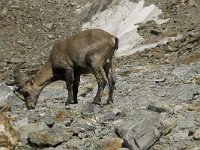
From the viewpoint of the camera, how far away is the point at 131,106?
45.1ft

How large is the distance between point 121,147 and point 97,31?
19.2ft

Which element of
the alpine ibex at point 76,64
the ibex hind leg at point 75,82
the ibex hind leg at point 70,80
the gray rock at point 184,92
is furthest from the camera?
the ibex hind leg at point 75,82

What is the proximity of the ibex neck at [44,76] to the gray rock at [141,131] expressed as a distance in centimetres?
644

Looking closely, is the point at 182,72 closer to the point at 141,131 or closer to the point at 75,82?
the point at 75,82

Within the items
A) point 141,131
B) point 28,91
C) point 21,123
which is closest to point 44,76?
point 28,91

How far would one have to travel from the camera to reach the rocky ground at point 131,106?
10922 mm

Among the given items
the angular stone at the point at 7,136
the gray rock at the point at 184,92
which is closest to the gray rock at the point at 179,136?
the gray rock at the point at 184,92

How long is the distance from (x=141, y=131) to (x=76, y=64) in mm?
6179

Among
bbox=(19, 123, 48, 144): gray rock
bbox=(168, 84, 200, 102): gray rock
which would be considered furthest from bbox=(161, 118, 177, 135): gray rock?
bbox=(19, 123, 48, 144): gray rock

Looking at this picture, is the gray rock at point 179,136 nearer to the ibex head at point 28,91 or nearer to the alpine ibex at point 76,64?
the alpine ibex at point 76,64

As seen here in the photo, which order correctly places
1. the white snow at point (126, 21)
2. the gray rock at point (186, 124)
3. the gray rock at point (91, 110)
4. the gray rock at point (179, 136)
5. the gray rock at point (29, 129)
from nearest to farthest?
the gray rock at point (179, 136) → the gray rock at point (186, 124) → the gray rock at point (29, 129) → the gray rock at point (91, 110) → the white snow at point (126, 21)

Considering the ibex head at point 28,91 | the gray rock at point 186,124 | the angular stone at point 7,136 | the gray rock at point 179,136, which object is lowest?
the ibex head at point 28,91

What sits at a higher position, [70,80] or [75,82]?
[70,80]

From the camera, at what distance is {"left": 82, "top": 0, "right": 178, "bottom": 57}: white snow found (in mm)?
30531
